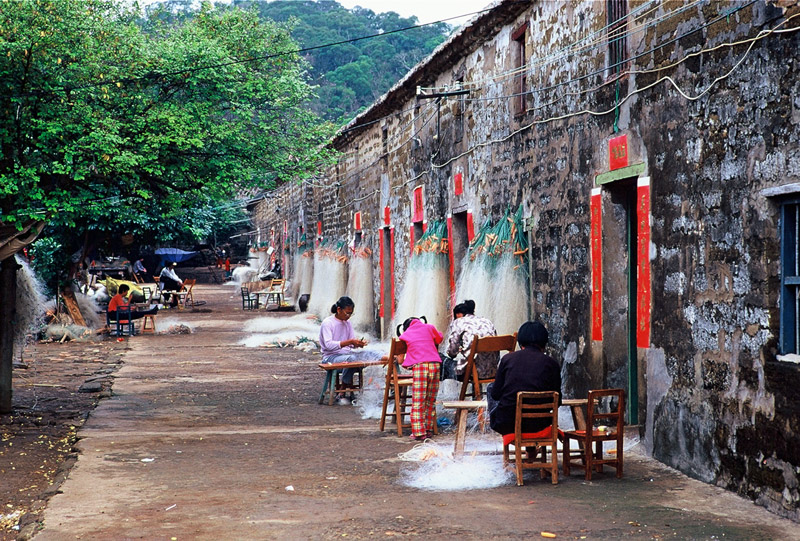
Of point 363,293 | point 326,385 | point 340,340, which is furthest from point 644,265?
point 363,293

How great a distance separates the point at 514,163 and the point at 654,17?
11.9ft

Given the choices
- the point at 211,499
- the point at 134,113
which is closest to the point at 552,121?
the point at 134,113

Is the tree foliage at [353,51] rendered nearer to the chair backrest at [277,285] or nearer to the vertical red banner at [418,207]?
the chair backrest at [277,285]

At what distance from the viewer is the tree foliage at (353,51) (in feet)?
174

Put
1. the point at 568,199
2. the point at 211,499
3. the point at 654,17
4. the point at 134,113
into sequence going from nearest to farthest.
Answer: the point at 211,499 → the point at 654,17 → the point at 568,199 → the point at 134,113

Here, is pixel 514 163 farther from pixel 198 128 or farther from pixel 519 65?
pixel 198 128

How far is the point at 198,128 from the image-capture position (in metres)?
10.5

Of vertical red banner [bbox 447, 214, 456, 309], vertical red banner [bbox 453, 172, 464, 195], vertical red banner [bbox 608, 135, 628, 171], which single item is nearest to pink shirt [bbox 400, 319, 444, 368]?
vertical red banner [bbox 608, 135, 628, 171]

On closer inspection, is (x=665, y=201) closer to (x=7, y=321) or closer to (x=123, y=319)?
(x=7, y=321)

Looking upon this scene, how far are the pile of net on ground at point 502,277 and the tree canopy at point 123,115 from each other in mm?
3268

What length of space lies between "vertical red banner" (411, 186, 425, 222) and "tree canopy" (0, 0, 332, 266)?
9.13 feet

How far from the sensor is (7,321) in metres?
9.79

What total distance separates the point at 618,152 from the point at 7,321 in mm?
6808

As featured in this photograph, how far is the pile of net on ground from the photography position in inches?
401
